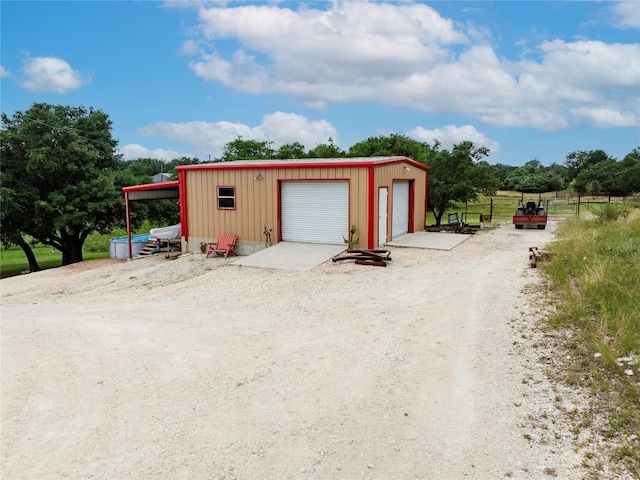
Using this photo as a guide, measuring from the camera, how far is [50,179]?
19406 mm

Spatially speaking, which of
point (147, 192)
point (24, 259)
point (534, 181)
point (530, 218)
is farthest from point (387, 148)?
point (534, 181)

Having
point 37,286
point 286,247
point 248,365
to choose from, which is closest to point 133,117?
point 37,286

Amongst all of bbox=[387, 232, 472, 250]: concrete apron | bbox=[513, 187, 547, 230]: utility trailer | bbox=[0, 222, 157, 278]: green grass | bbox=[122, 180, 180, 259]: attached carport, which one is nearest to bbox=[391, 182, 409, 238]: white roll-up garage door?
bbox=[387, 232, 472, 250]: concrete apron

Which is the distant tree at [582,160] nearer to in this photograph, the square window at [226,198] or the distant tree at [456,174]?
the distant tree at [456,174]

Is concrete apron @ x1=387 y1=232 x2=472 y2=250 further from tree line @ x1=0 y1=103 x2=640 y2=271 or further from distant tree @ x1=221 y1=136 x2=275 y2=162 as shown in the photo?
distant tree @ x1=221 y1=136 x2=275 y2=162

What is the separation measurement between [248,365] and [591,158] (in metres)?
80.5

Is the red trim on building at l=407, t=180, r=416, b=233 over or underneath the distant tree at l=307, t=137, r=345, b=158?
underneath

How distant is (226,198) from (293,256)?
386 centimetres

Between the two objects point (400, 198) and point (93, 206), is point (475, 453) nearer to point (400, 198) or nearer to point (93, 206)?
point (400, 198)

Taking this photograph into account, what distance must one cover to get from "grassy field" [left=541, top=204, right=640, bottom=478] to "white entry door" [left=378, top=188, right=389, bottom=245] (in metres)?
5.06

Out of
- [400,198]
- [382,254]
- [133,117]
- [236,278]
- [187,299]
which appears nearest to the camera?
[187,299]

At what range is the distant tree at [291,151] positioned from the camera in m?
38.5

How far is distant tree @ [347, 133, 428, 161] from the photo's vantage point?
3366 cm

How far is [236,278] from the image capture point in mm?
11102
